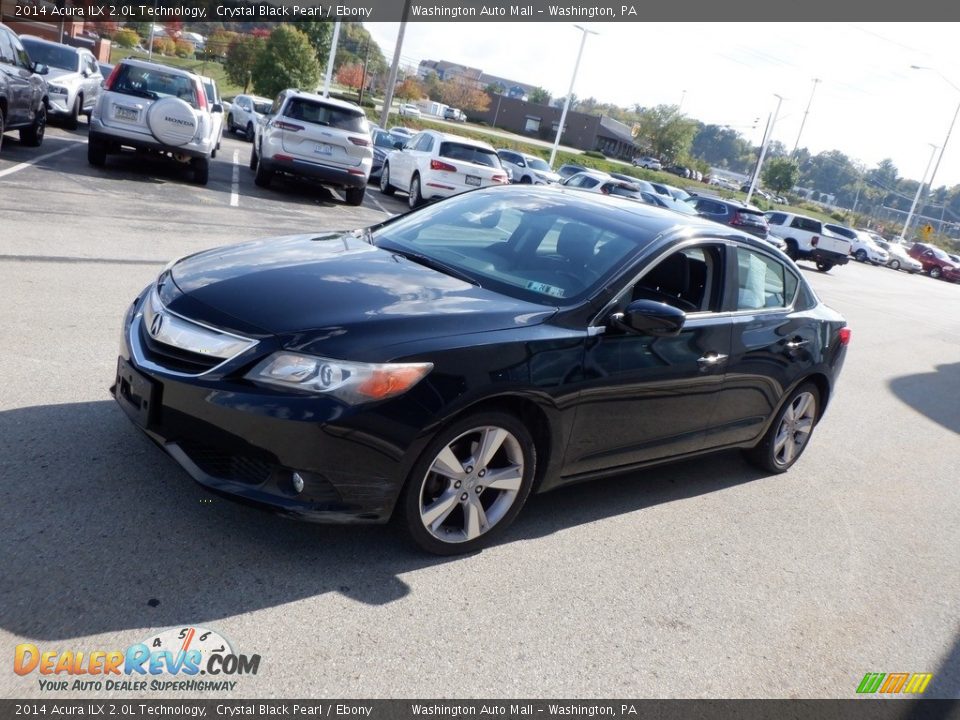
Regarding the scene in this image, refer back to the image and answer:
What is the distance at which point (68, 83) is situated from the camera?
18938 mm

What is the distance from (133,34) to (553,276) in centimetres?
8984

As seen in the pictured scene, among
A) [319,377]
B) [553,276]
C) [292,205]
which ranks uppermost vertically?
[553,276]

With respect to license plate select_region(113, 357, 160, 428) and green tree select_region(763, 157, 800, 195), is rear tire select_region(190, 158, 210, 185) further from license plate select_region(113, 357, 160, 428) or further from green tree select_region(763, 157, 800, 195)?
green tree select_region(763, 157, 800, 195)

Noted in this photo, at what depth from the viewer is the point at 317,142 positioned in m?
16.2

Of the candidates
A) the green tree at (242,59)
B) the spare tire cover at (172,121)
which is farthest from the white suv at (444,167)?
the green tree at (242,59)

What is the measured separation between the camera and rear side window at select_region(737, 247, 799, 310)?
5230 mm

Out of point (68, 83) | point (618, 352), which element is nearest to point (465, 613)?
point (618, 352)

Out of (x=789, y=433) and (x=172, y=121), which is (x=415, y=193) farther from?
(x=789, y=433)

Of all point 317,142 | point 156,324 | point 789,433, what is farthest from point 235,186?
point 156,324

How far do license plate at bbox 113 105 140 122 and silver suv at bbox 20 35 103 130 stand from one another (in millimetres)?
4873

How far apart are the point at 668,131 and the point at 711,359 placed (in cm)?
11759

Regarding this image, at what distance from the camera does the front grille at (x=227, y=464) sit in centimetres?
349

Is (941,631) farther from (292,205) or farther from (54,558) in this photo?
(292,205)

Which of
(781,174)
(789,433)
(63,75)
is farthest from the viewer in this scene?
(781,174)
